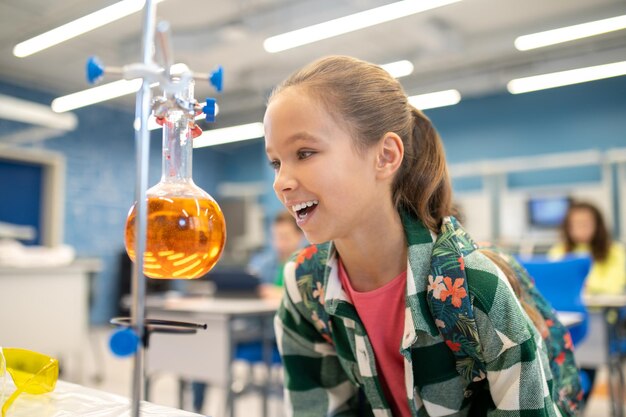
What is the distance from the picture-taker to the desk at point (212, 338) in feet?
6.78

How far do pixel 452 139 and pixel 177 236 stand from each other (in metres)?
6.37

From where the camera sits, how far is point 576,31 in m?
4.38

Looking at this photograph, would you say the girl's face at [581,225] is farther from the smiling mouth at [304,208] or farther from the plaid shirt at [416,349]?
the smiling mouth at [304,208]

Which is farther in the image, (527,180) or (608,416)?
(527,180)

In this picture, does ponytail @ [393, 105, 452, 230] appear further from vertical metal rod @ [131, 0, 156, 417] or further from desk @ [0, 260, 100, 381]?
desk @ [0, 260, 100, 381]

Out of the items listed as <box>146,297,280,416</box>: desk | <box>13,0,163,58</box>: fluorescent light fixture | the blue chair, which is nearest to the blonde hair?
<box>146,297,280,416</box>: desk

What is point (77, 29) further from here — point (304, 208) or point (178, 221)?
point (178, 221)

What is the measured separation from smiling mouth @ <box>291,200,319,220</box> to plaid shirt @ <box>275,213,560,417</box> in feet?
0.52

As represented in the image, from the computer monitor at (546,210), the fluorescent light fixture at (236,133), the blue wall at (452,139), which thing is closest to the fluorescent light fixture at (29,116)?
the blue wall at (452,139)

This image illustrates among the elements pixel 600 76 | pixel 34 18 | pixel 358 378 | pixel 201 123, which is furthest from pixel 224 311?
pixel 600 76

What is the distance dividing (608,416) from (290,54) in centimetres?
409

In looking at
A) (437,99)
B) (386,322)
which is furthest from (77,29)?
(437,99)

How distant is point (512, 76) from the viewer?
555cm

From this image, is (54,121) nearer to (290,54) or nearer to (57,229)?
(57,229)
